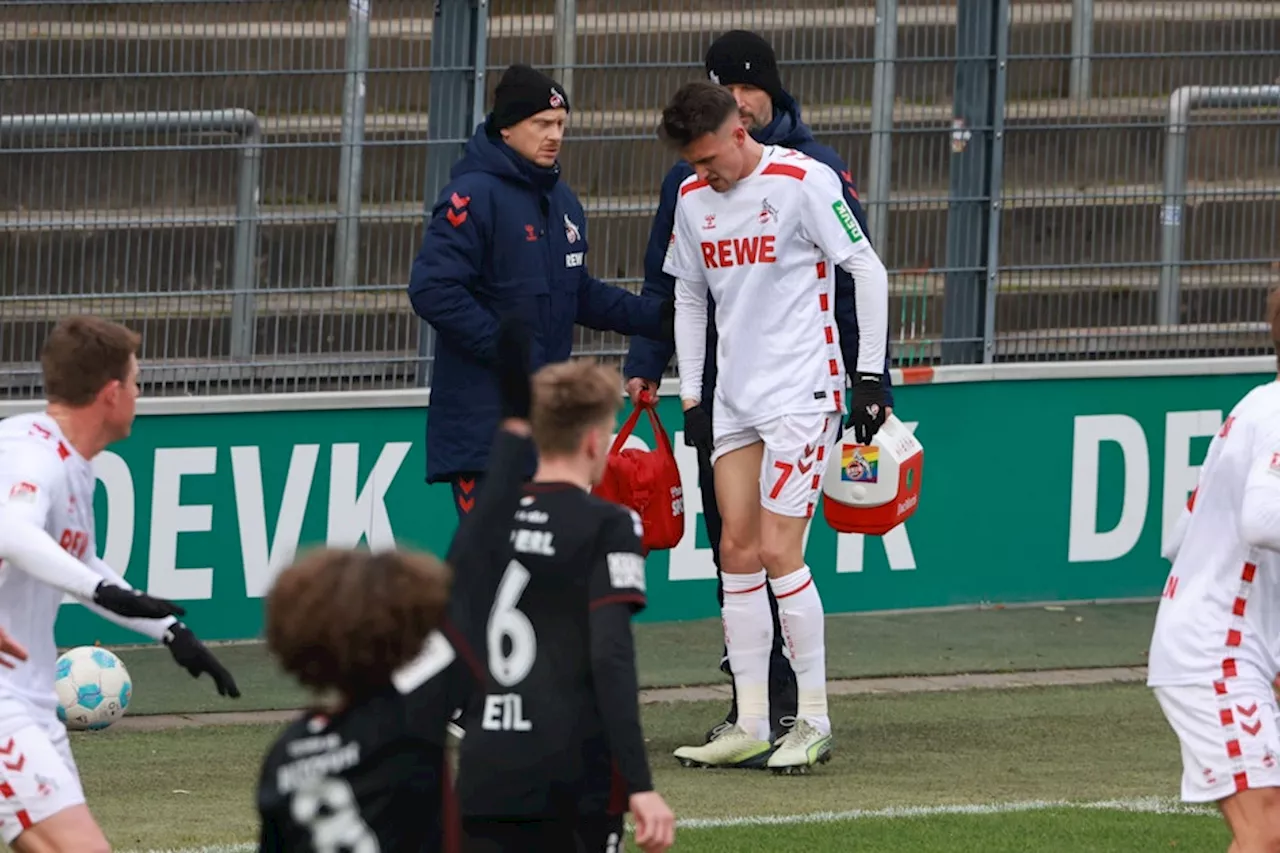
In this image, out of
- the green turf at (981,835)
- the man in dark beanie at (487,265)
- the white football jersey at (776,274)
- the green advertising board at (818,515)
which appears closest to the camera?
the green turf at (981,835)

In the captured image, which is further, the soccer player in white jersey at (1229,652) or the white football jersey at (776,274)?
the white football jersey at (776,274)

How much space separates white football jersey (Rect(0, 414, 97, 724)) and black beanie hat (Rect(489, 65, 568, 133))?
254 cm

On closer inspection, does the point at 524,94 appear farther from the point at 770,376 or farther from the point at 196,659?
the point at 196,659

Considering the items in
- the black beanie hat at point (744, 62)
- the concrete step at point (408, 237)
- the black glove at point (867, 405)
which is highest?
the black beanie hat at point (744, 62)

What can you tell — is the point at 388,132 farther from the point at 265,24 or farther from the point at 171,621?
the point at 171,621

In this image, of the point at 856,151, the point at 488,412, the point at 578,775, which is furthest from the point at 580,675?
the point at 856,151

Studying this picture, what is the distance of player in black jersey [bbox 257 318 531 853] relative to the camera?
10.7 feet

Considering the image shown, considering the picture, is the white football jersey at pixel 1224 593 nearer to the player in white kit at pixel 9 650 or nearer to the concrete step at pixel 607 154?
the player in white kit at pixel 9 650

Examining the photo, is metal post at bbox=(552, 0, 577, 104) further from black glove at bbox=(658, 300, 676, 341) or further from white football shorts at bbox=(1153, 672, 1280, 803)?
white football shorts at bbox=(1153, 672, 1280, 803)

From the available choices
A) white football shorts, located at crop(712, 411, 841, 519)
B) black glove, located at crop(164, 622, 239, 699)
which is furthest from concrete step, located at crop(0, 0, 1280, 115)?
black glove, located at crop(164, 622, 239, 699)

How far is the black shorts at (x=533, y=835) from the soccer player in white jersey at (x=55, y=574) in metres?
0.58

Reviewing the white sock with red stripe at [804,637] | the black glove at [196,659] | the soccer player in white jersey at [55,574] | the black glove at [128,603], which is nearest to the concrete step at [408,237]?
the white sock with red stripe at [804,637]

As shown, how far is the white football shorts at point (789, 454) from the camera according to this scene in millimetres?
7383

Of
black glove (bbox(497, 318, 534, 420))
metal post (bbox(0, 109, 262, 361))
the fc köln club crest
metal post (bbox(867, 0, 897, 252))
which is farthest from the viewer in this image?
metal post (bbox(867, 0, 897, 252))
